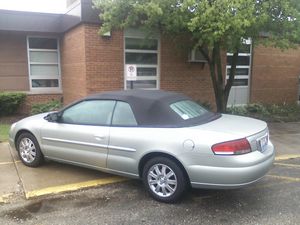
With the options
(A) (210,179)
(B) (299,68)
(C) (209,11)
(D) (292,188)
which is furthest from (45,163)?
(B) (299,68)

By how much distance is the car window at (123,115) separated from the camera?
506cm

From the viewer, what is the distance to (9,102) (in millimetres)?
12039

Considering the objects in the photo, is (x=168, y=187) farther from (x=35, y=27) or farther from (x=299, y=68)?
(x=299, y=68)

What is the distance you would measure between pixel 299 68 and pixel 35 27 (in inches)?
452

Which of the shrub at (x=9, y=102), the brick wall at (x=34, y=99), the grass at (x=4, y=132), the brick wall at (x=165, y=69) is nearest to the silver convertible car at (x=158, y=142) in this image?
the grass at (x=4, y=132)

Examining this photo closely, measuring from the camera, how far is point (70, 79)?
12398mm

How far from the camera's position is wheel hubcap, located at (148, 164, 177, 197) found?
4.64 m

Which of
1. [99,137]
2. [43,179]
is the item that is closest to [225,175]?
[99,137]

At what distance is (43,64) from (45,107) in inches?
70.9

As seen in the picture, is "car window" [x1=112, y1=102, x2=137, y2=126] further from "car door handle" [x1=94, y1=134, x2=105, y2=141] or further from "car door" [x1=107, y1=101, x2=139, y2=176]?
"car door handle" [x1=94, y1=134, x2=105, y2=141]

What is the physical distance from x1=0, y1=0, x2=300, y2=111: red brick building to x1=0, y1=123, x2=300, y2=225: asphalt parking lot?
5.46 metres

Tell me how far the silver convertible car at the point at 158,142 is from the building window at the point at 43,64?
766 cm

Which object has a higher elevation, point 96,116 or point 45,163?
point 96,116

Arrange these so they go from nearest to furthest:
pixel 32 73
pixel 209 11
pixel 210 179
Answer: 1. pixel 210 179
2. pixel 209 11
3. pixel 32 73
